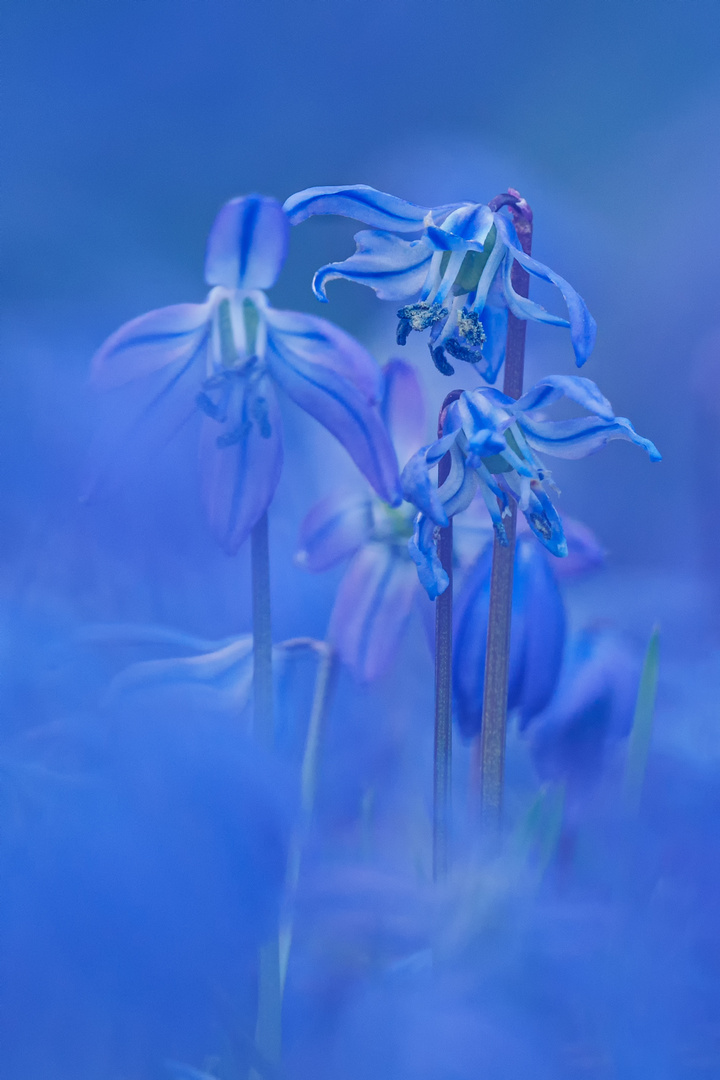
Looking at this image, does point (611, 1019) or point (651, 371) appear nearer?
point (611, 1019)

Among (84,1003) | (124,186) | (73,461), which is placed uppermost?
(124,186)

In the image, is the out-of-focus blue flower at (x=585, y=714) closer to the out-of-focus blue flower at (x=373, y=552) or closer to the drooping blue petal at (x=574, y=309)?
the out-of-focus blue flower at (x=373, y=552)

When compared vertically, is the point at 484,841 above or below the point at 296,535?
below

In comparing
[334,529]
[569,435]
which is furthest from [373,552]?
[569,435]

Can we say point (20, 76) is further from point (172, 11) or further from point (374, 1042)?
point (374, 1042)

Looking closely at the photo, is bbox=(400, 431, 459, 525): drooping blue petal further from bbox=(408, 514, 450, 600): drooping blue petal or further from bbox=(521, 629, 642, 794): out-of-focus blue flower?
bbox=(521, 629, 642, 794): out-of-focus blue flower

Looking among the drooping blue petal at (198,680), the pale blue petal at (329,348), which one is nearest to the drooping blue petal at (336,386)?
the pale blue petal at (329,348)

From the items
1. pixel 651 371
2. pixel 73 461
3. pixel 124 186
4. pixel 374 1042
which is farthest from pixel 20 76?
pixel 374 1042
